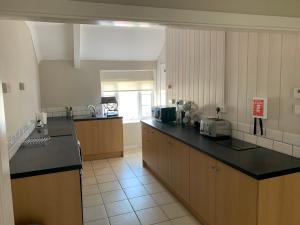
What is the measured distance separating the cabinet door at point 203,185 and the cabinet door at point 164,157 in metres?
0.65

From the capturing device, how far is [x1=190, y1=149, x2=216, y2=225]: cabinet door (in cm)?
239

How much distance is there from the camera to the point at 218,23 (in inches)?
62.9

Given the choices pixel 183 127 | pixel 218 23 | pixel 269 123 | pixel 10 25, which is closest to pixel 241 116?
pixel 269 123

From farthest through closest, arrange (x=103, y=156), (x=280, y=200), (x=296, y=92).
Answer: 1. (x=103, y=156)
2. (x=296, y=92)
3. (x=280, y=200)

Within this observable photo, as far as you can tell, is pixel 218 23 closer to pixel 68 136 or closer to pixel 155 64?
pixel 68 136

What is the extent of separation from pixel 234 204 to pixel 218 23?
4.89ft

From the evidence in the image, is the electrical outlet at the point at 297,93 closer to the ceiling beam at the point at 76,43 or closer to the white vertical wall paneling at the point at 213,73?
the white vertical wall paneling at the point at 213,73

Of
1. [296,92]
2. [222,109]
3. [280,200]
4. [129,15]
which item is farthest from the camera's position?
[222,109]

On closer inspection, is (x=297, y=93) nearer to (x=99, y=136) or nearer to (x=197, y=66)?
(x=197, y=66)

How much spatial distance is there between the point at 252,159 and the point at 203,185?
627 millimetres

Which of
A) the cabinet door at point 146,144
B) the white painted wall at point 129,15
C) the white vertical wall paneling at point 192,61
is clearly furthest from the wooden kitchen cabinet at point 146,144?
the white painted wall at point 129,15

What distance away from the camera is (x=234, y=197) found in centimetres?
208

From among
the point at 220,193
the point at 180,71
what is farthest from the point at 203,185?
the point at 180,71

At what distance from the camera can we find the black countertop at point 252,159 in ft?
6.17
